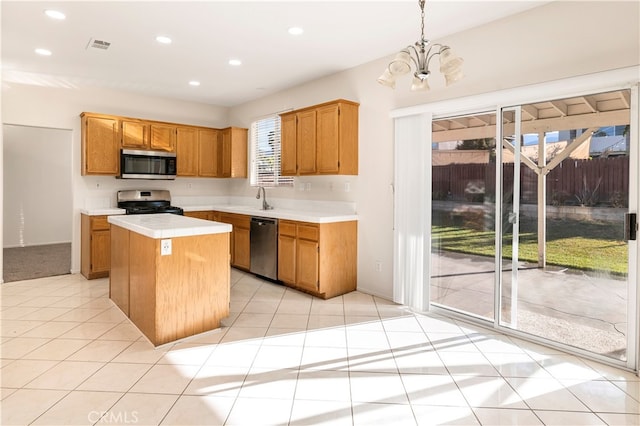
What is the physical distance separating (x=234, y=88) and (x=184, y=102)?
1350mm

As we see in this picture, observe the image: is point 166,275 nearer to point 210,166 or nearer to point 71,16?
point 71,16

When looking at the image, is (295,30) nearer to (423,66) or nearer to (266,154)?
(423,66)

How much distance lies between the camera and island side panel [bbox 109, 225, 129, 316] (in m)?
3.40

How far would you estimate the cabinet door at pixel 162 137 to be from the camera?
5.59 m

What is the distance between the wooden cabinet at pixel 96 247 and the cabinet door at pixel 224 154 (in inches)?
80.5

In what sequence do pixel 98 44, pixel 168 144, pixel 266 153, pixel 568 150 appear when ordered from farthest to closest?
pixel 266 153
pixel 168 144
pixel 98 44
pixel 568 150

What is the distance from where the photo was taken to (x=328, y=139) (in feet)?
14.1

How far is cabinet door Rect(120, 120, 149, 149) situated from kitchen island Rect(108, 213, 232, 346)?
2.44m

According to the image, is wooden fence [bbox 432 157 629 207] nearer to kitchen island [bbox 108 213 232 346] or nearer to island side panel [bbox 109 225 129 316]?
kitchen island [bbox 108 213 232 346]

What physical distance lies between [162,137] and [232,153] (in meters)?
1.12

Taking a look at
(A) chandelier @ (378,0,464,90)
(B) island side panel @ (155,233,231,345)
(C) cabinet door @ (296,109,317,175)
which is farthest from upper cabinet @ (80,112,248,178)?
(A) chandelier @ (378,0,464,90)

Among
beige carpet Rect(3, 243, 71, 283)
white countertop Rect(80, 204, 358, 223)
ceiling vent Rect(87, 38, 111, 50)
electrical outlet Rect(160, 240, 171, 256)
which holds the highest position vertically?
ceiling vent Rect(87, 38, 111, 50)

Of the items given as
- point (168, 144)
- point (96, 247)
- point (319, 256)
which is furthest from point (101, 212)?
point (319, 256)

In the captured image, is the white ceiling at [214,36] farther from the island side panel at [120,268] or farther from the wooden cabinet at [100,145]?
the island side panel at [120,268]
